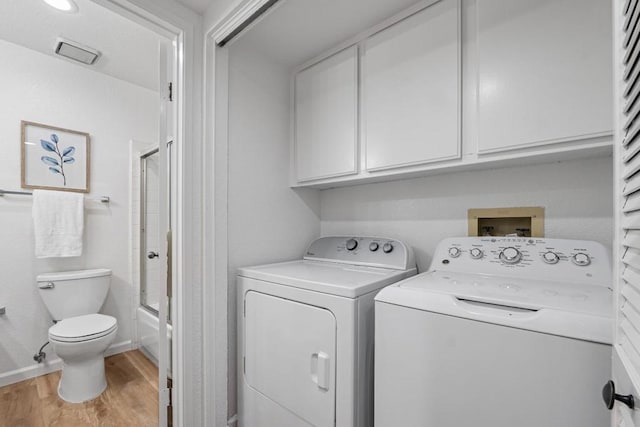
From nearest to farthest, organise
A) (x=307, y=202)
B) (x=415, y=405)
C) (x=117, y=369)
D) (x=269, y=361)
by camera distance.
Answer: (x=415, y=405), (x=269, y=361), (x=307, y=202), (x=117, y=369)

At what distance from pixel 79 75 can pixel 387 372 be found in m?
3.17

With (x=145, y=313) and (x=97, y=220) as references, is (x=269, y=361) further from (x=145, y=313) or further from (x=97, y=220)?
(x=97, y=220)

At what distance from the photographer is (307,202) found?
2.06 metres

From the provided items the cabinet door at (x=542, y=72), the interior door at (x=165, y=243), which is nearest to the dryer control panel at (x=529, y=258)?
the cabinet door at (x=542, y=72)

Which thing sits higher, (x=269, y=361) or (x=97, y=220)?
(x=97, y=220)

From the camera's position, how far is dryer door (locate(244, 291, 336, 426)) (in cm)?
114

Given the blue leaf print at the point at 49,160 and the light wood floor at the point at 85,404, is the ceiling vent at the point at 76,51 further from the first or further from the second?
the light wood floor at the point at 85,404

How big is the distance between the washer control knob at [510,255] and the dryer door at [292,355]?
2.57 feet

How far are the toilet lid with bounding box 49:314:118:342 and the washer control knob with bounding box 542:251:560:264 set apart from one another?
2639 mm

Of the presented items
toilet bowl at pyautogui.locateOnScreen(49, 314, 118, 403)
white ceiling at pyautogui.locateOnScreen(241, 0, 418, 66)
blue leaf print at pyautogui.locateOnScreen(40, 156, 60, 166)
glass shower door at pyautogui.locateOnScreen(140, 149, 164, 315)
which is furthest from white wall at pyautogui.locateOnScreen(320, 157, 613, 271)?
blue leaf print at pyautogui.locateOnScreen(40, 156, 60, 166)

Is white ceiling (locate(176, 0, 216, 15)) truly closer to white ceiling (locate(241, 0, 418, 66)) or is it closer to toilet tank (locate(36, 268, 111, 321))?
white ceiling (locate(241, 0, 418, 66))

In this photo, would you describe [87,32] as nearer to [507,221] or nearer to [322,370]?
[322,370]

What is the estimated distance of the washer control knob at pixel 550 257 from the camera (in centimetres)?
113

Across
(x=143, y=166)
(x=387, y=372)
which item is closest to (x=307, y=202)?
(x=387, y=372)
